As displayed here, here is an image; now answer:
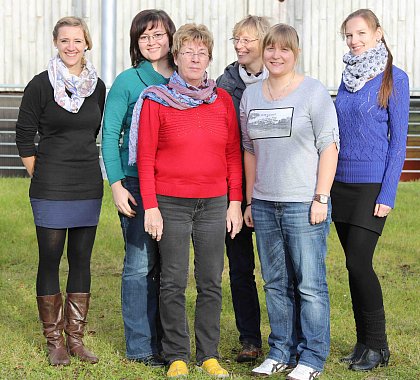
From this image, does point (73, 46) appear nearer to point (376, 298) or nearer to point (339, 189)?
point (339, 189)

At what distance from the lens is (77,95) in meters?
5.26

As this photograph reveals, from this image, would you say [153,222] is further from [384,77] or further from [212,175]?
[384,77]

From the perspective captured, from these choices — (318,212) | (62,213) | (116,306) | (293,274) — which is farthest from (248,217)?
(116,306)

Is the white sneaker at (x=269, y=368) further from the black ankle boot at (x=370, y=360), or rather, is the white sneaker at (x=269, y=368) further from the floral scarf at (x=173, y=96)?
the floral scarf at (x=173, y=96)

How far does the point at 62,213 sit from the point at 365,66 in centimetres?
194

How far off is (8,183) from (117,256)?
14.0 feet

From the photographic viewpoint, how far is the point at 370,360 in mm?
5383

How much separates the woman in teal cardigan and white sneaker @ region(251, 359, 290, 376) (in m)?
0.59

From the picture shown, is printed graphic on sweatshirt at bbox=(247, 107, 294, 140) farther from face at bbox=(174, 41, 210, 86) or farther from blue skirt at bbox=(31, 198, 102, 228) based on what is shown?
blue skirt at bbox=(31, 198, 102, 228)

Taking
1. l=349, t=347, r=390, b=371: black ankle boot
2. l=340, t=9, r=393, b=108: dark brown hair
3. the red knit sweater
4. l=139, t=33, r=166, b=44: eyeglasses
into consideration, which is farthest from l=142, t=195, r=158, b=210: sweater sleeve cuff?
l=349, t=347, r=390, b=371: black ankle boot

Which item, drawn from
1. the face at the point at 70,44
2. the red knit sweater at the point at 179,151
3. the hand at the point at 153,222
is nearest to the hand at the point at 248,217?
the red knit sweater at the point at 179,151

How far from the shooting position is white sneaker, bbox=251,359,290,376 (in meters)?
5.21

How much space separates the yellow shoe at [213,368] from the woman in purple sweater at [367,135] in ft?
3.15

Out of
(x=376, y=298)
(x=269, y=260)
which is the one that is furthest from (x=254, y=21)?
(x=376, y=298)
